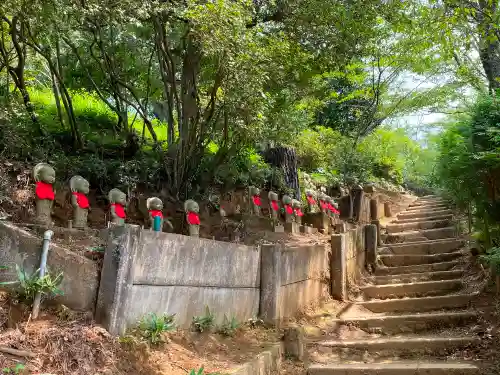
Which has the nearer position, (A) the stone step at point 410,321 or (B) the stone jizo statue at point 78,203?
(B) the stone jizo statue at point 78,203

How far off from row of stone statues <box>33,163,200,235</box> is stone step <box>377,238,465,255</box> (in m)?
4.82

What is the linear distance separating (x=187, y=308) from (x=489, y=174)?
433cm

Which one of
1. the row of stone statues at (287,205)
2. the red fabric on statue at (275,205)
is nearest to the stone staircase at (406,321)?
the row of stone statues at (287,205)

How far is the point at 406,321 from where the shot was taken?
19.6 ft

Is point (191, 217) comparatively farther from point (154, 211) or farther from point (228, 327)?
point (228, 327)

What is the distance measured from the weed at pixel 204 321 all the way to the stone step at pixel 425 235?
22.1 feet

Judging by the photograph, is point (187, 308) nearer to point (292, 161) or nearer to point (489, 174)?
point (489, 174)

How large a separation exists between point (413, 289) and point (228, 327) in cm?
374

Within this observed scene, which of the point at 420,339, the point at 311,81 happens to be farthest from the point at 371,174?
the point at 420,339

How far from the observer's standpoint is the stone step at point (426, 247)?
8.57 metres

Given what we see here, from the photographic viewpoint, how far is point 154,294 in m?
3.74

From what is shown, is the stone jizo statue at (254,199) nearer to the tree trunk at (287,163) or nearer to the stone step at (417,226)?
the tree trunk at (287,163)

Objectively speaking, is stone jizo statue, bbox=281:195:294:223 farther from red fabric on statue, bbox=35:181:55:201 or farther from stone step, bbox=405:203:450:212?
stone step, bbox=405:203:450:212

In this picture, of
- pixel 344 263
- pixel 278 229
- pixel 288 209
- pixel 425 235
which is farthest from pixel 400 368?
pixel 425 235
